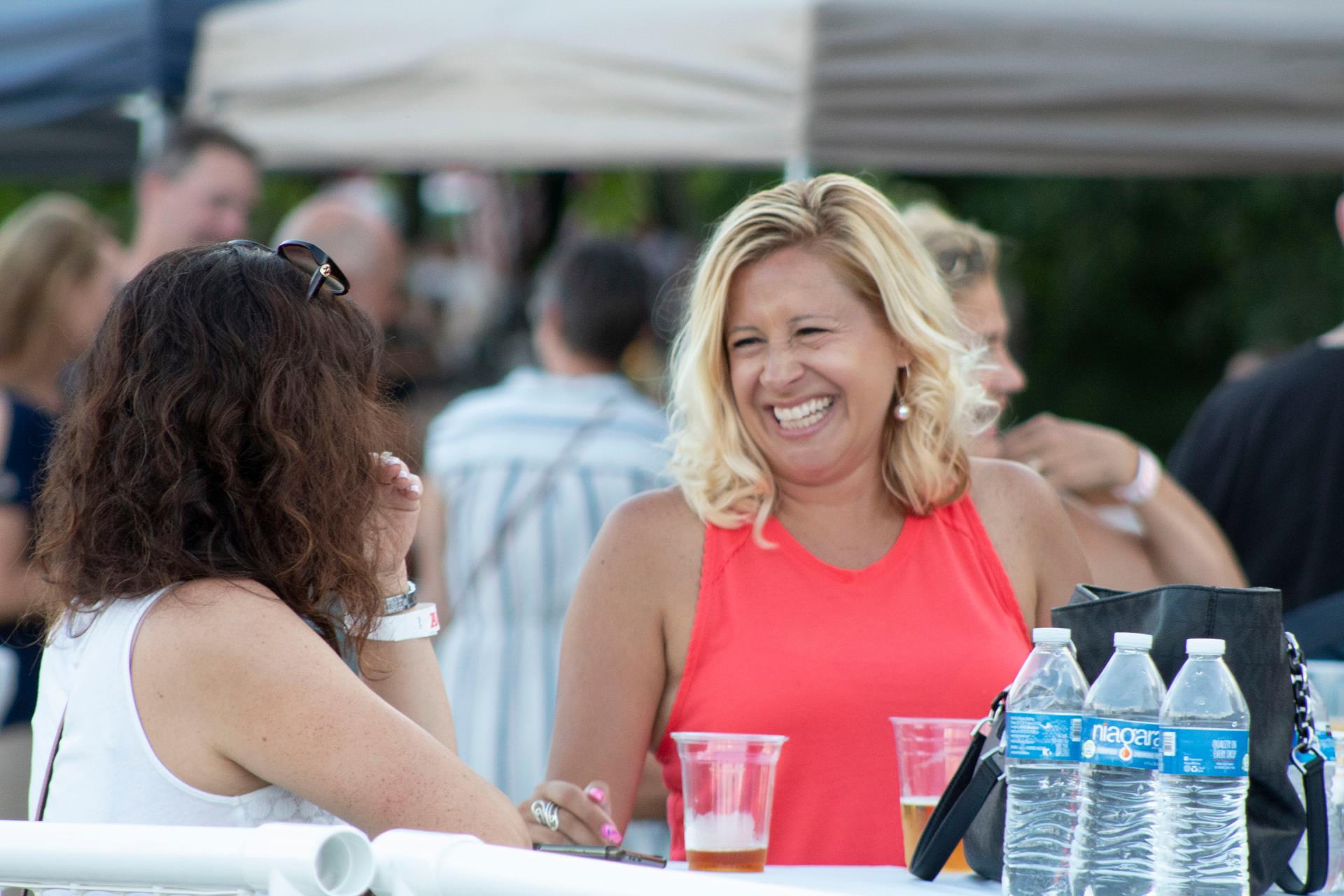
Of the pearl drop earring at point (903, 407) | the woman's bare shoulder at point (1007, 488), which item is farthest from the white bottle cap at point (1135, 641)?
the pearl drop earring at point (903, 407)

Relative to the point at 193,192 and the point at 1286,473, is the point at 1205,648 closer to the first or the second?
the point at 1286,473

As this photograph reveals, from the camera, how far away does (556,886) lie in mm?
1419

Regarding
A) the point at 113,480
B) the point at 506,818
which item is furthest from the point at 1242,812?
Answer: the point at 113,480

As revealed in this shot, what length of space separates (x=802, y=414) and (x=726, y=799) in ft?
2.86

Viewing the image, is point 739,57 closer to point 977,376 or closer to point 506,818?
point 977,376

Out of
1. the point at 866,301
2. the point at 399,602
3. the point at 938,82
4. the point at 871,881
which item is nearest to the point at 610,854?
the point at 871,881

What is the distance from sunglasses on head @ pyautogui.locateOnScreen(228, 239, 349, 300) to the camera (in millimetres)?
2094

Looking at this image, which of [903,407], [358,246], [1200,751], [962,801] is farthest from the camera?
[358,246]

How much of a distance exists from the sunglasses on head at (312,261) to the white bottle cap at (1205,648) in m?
1.21

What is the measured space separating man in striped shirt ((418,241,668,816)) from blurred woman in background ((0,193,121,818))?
1116 millimetres

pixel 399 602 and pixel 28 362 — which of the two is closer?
pixel 399 602

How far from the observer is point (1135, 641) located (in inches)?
75.4

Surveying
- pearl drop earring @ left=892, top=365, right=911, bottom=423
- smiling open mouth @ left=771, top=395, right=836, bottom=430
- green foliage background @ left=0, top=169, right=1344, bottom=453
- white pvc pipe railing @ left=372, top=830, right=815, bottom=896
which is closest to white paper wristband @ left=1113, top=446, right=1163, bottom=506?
pearl drop earring @ left=892, top=365, right=911, bottom=423

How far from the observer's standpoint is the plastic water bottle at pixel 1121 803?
191 centimetres
